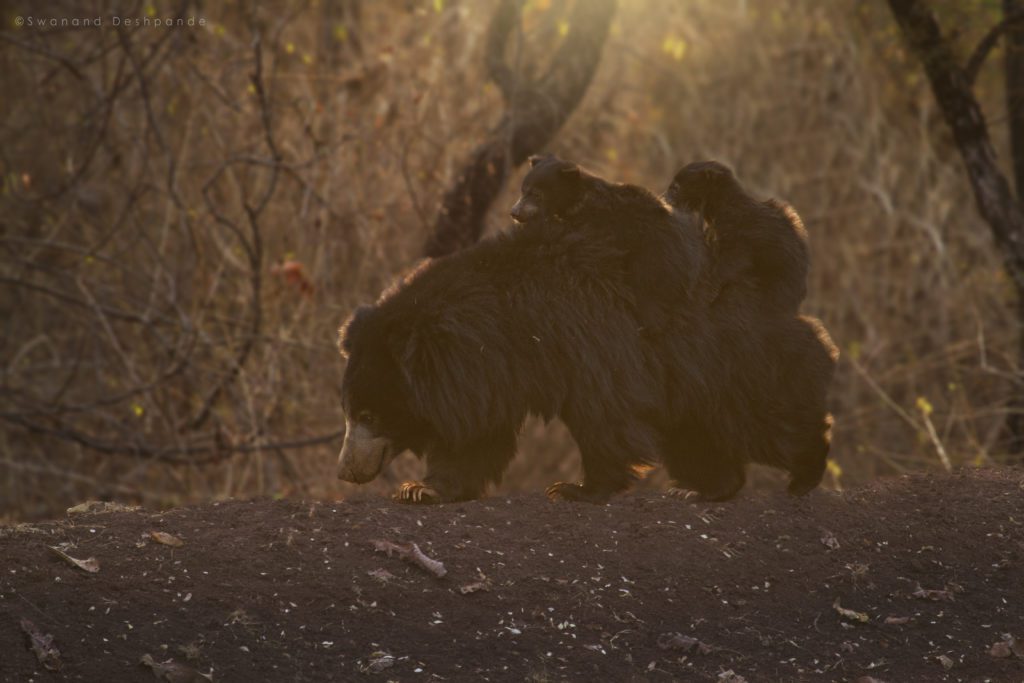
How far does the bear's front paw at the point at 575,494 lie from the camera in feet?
16.7

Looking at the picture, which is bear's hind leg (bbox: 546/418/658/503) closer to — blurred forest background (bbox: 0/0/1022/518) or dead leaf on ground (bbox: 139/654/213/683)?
dead leaf on ground (bbox: 139/654/213/683)

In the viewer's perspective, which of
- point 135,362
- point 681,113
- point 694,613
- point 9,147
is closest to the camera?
point 694,613

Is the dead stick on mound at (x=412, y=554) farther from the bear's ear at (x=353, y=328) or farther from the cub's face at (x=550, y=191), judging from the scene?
the cub's face at (x=550, y=191)

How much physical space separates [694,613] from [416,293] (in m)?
1.48

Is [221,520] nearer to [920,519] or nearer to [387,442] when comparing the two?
[387,442]

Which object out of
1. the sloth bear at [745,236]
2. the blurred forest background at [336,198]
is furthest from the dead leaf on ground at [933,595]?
the blurred forest background at [336,198]

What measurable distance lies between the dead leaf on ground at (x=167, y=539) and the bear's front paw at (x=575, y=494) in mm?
1338

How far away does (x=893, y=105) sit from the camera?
39.2 ft

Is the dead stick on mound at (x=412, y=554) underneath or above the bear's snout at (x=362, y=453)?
underneath

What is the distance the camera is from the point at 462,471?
5.20 metres

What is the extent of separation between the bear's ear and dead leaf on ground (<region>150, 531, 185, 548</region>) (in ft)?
3.07

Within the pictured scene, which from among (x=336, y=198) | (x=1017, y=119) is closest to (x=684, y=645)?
(x=336, y=198)

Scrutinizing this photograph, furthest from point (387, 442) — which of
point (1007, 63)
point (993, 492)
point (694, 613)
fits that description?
point (1007, 63)

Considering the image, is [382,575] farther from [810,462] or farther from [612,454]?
[810,462]
